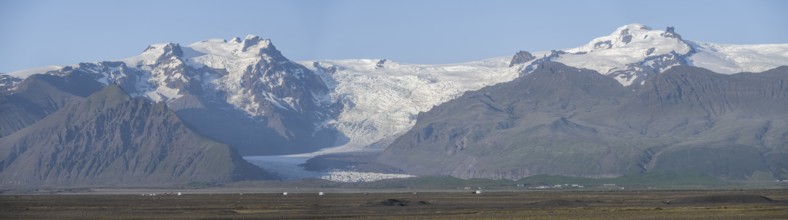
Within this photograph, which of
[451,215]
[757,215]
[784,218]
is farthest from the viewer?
[451,215]

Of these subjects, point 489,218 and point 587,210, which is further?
point 587,210

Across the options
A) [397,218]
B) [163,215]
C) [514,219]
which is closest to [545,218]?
[514,219]

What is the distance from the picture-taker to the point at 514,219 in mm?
174500

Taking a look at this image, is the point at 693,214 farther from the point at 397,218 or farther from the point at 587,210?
the point at 397,218

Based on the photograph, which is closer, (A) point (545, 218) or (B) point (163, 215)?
(A) point (545, 218)

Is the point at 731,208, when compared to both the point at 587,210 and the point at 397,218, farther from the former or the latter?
the point at 397,218

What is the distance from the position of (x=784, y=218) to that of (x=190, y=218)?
66.1 meters

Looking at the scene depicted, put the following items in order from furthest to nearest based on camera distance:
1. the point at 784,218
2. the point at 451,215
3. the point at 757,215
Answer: the point at 451,215 → the point at 757,215 → the point at 784,218

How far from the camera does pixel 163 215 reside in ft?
649

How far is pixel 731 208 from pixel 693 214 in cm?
1717

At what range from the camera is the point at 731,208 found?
199 metres

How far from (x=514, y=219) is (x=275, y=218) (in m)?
27.6

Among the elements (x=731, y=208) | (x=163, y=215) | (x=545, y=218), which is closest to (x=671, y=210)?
(x=731, y=208)

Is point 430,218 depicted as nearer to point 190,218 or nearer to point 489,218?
point 489,218
